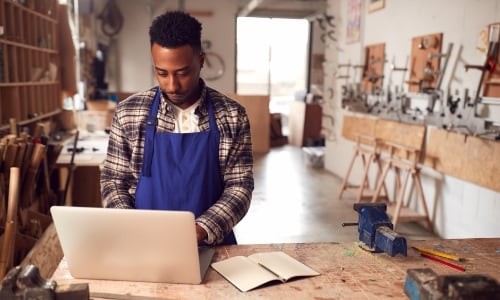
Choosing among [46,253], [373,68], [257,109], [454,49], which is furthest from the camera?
[257,109]

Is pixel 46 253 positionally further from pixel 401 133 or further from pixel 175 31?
pixel 401 133

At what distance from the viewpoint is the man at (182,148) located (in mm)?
1366

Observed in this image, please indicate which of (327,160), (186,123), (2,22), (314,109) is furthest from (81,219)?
(314,109)

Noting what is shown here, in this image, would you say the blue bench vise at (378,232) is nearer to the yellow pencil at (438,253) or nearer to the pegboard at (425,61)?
Result: the yellow pencil at (438,253)

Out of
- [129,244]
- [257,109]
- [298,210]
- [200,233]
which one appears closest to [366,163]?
[298,210]

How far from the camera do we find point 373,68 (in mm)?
4719

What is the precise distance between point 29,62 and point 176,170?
8.94ft

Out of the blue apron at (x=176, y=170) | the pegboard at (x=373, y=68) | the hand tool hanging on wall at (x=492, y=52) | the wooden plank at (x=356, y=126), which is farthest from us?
the wooden plank at (x=356, y=126)

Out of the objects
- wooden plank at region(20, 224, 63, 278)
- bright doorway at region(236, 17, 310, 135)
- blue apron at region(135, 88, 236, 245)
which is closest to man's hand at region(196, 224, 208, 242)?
blue apron at region(135, 88, 236, 245)

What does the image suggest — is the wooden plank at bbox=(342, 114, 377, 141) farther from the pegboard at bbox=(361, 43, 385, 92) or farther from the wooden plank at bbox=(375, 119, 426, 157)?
the pegboard at bbox=(361, 43, 385, 92)

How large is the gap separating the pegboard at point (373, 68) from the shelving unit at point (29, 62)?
320 centimetres

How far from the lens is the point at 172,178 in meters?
1.41

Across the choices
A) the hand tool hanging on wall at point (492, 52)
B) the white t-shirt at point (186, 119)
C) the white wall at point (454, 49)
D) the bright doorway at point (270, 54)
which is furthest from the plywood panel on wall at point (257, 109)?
the white t-shirt at point (186, 119)

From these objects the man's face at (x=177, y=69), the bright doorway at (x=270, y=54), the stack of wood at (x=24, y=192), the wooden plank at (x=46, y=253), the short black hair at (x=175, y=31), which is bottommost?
the wooden plank at (x=46, y=253)
